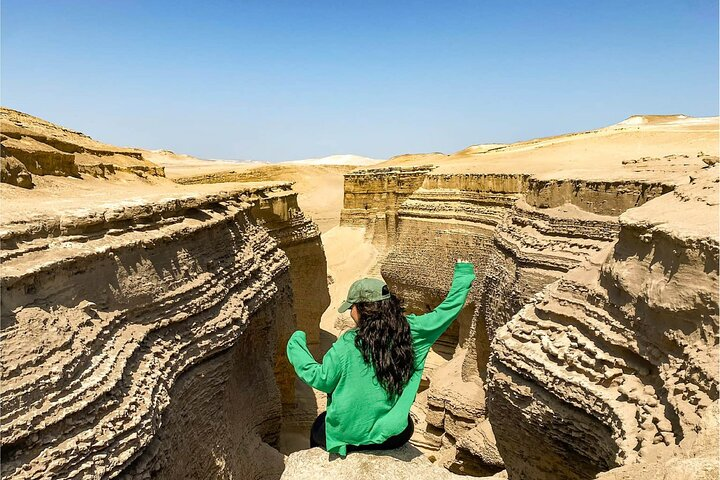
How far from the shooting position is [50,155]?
880 cm

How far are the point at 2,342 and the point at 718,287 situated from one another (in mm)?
4528

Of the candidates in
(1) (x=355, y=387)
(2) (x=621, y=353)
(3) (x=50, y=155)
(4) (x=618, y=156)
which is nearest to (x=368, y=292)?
(1) (x=355, y=387)

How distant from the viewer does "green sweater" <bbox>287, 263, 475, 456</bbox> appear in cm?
339

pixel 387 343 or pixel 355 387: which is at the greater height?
pixel 387 343

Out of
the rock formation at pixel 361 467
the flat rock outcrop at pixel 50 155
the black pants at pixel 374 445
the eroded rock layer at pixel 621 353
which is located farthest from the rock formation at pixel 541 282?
the flat rock outcrop at pixel 50 155

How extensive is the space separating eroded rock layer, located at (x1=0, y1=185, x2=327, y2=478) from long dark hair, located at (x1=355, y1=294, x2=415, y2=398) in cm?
210

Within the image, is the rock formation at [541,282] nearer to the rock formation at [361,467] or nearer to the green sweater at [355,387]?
the rock formation at [361,467]

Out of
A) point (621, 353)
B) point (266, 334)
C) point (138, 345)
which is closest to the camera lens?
point (621, 353)

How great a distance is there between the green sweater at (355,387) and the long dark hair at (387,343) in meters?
0.06

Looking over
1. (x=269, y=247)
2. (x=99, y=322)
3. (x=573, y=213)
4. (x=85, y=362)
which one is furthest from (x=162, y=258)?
(x=573, y=213)

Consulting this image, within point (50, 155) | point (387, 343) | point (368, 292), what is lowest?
point (387, 343)

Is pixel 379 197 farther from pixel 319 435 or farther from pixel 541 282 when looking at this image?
pixel 319 435

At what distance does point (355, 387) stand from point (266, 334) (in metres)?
4.86

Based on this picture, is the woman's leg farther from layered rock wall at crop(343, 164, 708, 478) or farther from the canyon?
layered rock wall at crop(343, 164, 708, 478)
